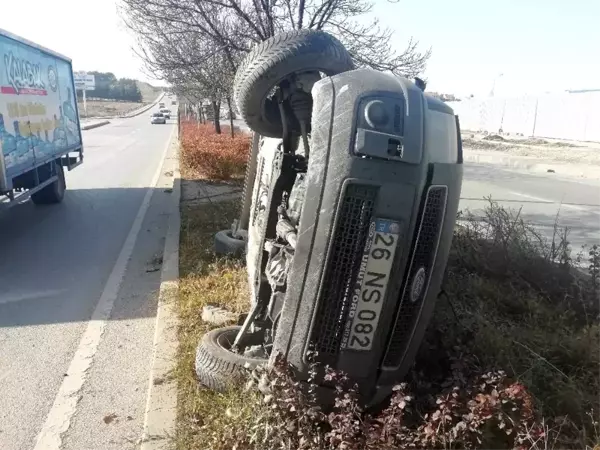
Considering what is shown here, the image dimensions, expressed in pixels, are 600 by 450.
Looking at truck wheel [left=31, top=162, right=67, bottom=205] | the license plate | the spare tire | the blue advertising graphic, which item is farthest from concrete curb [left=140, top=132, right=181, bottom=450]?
truck wheel [left=31, top=162, right=67, bottom=205]

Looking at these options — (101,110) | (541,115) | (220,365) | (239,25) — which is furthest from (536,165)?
(101,110)

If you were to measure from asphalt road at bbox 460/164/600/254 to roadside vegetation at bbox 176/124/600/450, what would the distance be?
64.2 inches

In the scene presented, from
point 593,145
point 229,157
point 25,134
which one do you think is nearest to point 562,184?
point 229,157

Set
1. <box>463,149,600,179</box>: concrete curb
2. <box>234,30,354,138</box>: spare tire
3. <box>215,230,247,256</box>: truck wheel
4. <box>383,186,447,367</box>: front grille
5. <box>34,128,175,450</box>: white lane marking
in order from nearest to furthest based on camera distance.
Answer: <box>383,186,447,367</box>: front grille < <box>234,30,354,138</box>: spare tire < <box>34,128,175,450</box>: white lane marking < <box>215,230,247,256</box>: truck wheel < <box>463,149,600,179</box>: concrete curb

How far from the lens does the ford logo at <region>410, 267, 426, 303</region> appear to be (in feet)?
8.98

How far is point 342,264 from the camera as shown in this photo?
2613 millimetres

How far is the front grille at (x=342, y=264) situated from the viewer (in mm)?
2555

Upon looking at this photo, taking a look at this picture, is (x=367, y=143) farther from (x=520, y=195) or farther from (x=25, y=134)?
(x=520, y=195)

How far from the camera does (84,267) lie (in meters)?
7.11

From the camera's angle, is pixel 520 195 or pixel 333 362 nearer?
pixel 333 362

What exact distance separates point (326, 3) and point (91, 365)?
305 inches

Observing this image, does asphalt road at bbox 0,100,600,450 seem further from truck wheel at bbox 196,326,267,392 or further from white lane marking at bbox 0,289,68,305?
truck wheel at bbox 196,326,267,392

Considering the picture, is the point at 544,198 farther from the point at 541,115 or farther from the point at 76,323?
the point at 541,115

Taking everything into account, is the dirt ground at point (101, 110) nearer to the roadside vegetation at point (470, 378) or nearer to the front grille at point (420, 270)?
the roadside vegetation at point (470, 378)
